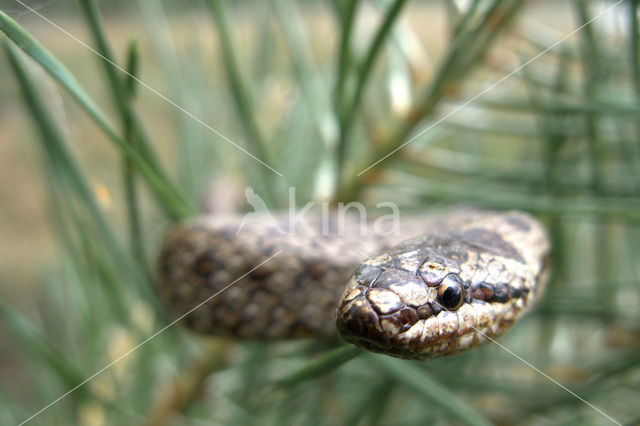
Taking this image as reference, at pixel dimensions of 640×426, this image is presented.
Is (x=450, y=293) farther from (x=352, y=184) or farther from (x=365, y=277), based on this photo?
(x=352, y=184)

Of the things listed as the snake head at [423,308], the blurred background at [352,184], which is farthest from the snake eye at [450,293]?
the blurred background at [352,184]

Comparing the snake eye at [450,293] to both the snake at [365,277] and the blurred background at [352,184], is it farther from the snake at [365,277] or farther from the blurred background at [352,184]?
the blurred background at [352,184]

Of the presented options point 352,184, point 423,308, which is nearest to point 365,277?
point 423,308

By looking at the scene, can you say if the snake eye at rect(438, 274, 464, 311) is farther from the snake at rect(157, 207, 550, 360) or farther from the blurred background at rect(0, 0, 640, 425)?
the blurred background at rect(0, 0, 640, 425)

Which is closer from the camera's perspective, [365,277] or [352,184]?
[365,277]

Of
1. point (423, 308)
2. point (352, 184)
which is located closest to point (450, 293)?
point (423, 308)

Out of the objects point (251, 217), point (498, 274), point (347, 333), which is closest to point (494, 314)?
point (498, 274)
